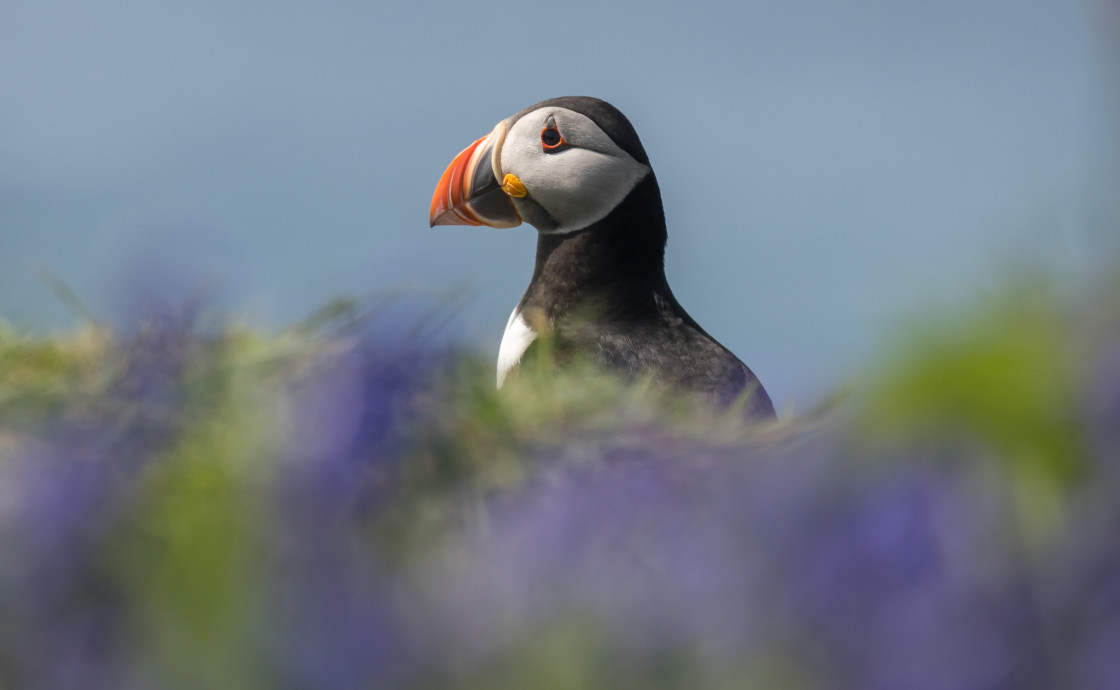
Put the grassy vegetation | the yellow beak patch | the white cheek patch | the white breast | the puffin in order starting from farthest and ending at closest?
1. the yellow beak patch
2. the white cheek patch
3. the puffin
4. the white breast
5. the grassy vegetation

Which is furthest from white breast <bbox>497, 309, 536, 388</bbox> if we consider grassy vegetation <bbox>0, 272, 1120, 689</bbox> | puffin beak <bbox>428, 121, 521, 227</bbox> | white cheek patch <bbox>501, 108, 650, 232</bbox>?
grassy vegetation <bbox>0, 272, 1120, 689</bbox>

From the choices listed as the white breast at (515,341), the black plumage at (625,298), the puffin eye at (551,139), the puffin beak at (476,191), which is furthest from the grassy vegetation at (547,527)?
the puffin beak at (476,191)

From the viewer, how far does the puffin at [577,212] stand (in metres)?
2.81

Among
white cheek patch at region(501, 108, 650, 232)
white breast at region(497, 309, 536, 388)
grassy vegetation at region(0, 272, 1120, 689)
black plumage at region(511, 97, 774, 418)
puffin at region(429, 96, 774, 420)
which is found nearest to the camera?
grassy vegetation at region(0, 272, 1120, 689)

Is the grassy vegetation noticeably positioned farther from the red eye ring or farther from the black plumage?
the red eye ring

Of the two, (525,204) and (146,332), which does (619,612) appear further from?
(525,204)

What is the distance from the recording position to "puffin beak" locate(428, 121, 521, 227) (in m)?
3.39

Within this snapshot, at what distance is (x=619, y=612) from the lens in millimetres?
429

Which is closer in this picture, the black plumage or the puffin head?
the black plumage

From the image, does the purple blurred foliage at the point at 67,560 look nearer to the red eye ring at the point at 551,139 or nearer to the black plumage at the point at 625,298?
the black plumage at the point at 625,298

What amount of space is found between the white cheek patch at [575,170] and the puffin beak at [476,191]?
0.40 ft

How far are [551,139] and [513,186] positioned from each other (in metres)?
0.20

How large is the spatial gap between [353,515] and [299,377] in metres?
0.10

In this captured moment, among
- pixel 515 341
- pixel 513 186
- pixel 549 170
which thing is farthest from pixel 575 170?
pixel 515 341
